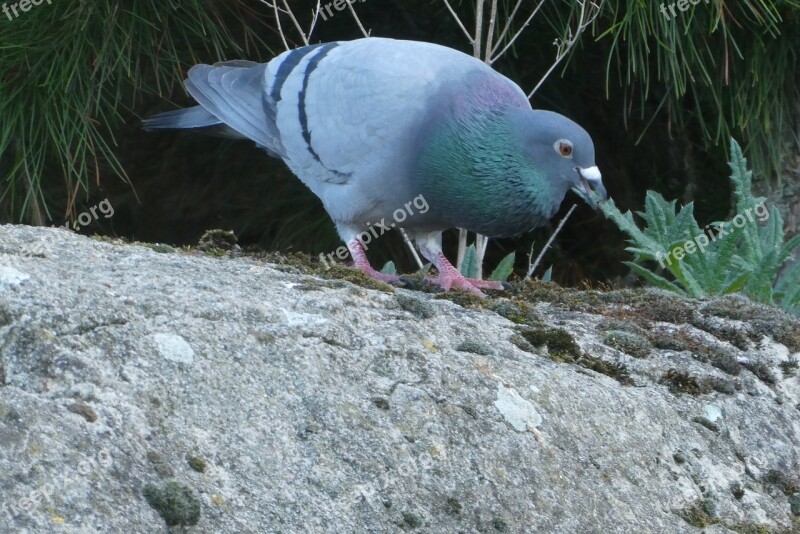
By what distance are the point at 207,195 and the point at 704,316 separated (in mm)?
3518

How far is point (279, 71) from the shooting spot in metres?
3.65

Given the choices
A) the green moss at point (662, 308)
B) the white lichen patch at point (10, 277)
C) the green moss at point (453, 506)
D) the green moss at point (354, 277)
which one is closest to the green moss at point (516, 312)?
the green moss at point (354, 277)

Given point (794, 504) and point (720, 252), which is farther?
point (720, 252)

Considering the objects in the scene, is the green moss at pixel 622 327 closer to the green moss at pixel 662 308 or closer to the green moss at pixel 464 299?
the green moss at pixel 662 308

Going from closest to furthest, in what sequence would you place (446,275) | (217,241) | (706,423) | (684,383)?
(706,423) → (684,383) → (217,241) → (446,275)

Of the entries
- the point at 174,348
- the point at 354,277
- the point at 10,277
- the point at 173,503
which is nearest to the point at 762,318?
the point at 354,277

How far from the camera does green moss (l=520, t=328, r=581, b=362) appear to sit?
2475 mm

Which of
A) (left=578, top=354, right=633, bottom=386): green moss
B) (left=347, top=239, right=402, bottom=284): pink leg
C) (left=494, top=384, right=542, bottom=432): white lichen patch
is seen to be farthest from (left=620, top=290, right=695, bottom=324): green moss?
(left=494, top=384, right=542, bottom=432): white lichen patch

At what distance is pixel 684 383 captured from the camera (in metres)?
2.50

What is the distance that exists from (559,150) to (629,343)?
0.64 metres

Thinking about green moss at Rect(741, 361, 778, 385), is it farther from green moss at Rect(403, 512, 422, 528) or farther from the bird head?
green moss at Rect(403, 512, 422, 528)

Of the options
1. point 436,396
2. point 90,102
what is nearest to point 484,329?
point 436,396

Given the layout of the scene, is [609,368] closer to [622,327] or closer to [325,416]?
[622,327]

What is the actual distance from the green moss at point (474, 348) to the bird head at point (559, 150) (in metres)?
0.82
